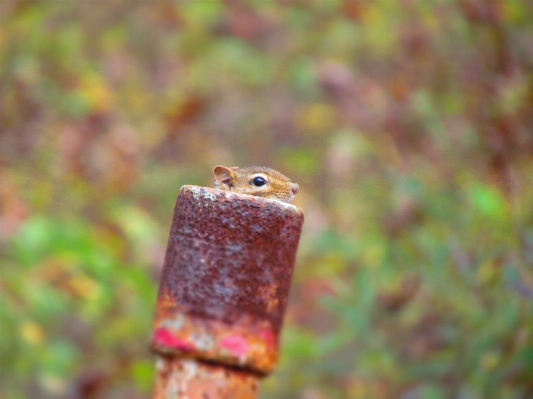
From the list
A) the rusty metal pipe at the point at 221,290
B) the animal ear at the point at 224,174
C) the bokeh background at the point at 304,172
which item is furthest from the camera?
the bokeh background at the point at 304,172

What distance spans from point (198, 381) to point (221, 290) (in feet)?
0.35

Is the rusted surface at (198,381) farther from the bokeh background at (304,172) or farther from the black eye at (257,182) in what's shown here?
the bokeh background at (304,172)

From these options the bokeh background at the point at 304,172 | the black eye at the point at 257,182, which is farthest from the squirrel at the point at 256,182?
the bokeh background at the point at 304,172

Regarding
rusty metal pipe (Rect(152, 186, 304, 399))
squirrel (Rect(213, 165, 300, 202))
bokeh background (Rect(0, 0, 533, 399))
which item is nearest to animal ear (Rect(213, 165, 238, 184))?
squirrel (Rect(213, 165, 300, 202))

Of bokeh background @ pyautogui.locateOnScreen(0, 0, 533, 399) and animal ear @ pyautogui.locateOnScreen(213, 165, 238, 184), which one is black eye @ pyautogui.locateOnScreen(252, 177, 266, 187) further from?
bokeh background @ pyautogui.locateOnScreen(0, 0, 533, 399)

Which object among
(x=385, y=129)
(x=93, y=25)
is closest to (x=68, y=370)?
(x=385, y=129)

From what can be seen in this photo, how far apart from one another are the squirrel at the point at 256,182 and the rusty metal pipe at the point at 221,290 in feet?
0.52

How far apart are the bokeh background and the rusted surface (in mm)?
688

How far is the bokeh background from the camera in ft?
7.39

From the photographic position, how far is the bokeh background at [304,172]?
225cm

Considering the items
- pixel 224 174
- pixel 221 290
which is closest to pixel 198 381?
pixel 221 290

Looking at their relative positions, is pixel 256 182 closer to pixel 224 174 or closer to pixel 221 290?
pixel 224 174

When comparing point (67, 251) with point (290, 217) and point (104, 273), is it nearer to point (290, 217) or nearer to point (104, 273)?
point (104, 273)

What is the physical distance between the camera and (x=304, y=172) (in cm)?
421
